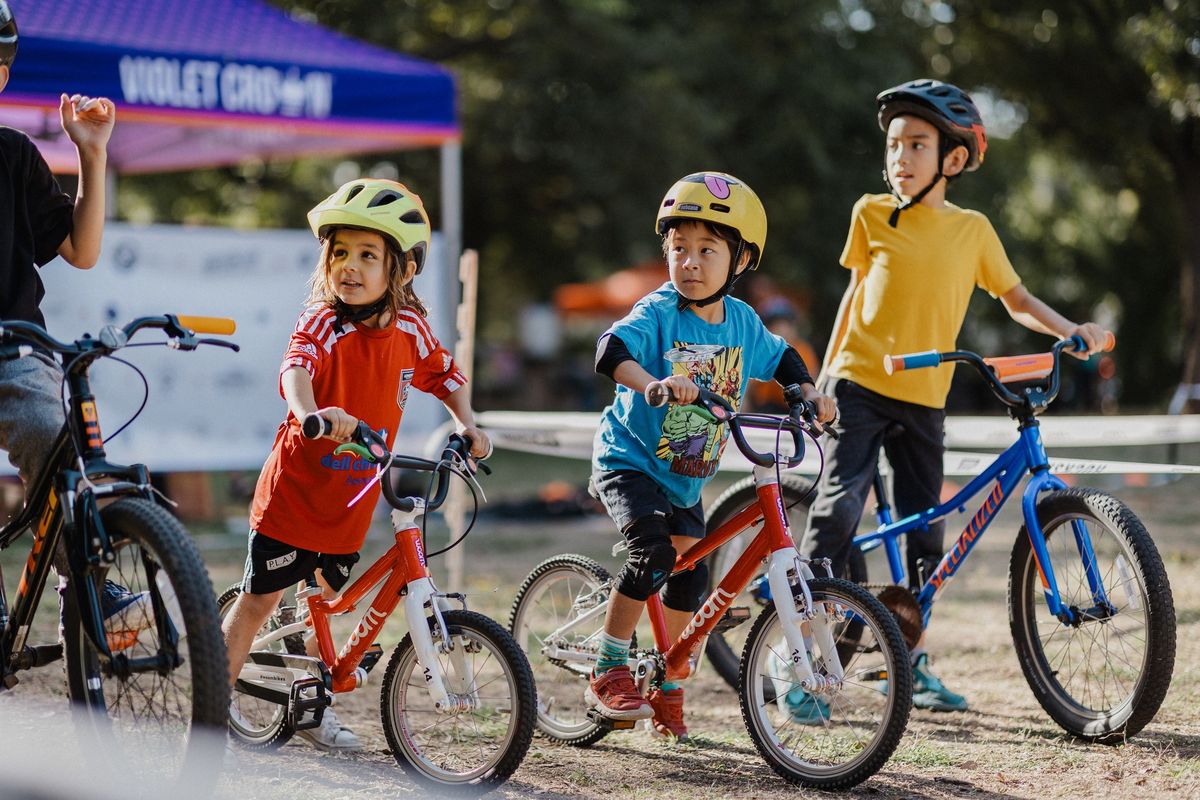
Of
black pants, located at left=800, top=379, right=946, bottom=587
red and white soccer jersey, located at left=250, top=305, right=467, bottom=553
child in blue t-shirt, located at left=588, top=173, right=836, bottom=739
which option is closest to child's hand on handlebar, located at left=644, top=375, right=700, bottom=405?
child in blue t-shirt, located at left=588, top=173, right=836, bottom=739

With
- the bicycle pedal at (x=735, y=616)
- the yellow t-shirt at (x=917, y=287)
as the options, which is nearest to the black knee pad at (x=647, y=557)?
the bicycle pedal at (x=735, y=616)

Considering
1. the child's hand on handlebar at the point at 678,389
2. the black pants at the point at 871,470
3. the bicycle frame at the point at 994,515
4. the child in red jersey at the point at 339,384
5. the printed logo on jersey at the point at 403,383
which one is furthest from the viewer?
the black pants at the point at 871,470

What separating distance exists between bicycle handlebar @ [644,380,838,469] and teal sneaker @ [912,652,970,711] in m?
1.54

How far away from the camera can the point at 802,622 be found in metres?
3.97

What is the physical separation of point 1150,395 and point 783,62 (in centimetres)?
1492

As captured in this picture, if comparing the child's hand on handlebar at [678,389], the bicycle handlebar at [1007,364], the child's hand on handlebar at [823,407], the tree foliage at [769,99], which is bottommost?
the child's hand on handlebar at [823,407]

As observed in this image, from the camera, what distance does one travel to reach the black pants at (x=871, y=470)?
4918mm

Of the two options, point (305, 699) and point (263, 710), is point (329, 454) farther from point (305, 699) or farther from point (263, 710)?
point (263, 710)

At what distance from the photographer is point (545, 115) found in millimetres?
21656

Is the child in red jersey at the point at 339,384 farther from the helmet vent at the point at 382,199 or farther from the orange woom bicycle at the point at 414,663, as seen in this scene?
the orange woom bicycle at the point at 414,663

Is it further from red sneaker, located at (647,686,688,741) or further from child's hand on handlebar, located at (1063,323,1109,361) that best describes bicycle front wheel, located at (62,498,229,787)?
child's hand on handlebar, located at (1063,323,1109,361)

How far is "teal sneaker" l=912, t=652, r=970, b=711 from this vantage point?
16.9ft

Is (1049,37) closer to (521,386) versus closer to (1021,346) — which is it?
(1021,346)

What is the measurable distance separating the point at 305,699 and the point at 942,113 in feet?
9.69
